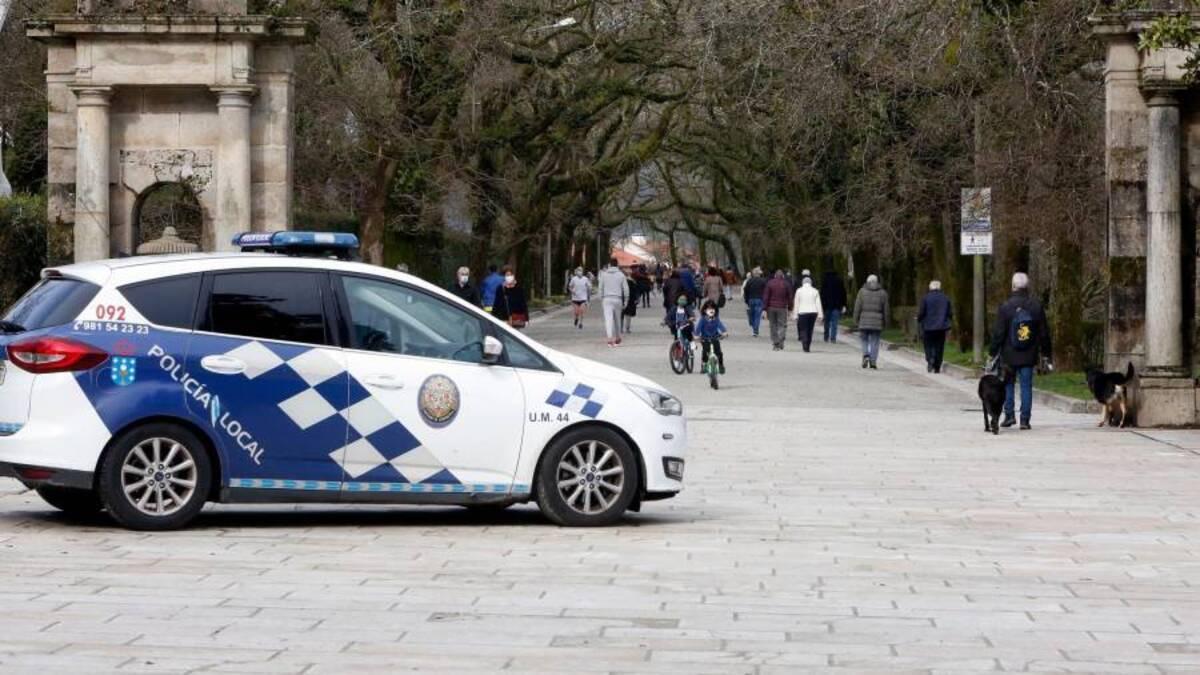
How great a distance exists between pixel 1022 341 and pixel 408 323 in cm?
1256

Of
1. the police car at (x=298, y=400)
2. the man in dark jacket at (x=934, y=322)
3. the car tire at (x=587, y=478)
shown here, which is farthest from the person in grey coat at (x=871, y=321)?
the car tire at (x=587, y=478)

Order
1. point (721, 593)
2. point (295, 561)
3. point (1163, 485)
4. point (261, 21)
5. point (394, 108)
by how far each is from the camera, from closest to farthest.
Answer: point (721, 593), point (295, 561), point (1163, 485), point (261, 21), point (394, 108)

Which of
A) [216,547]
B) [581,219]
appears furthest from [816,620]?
[581,219]

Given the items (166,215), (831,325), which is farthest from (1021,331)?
(831,325)

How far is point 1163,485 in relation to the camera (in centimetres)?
1702

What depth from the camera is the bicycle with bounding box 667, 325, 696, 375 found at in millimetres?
35781

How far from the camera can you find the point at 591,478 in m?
13.1

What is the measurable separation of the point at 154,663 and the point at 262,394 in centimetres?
466

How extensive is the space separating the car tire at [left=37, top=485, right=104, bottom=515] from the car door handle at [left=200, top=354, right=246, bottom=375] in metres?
1.16

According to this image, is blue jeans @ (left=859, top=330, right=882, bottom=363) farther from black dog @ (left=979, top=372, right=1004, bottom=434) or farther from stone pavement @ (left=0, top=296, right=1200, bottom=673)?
stone pavement @ (left=0, top=296, right=1200, bottom=673)

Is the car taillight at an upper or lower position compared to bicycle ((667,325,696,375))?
upper

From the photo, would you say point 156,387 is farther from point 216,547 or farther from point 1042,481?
point 1042,481

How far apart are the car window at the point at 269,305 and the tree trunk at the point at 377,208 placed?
94.9 feet

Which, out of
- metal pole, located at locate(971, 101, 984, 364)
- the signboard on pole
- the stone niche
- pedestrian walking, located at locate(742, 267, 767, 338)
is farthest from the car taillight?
pedestrian walking, located at locate(742, 267, 767, 338)
